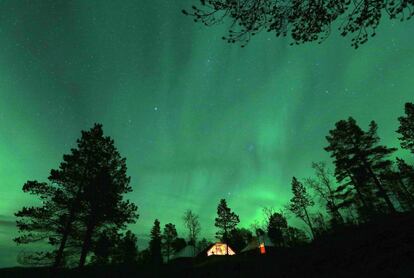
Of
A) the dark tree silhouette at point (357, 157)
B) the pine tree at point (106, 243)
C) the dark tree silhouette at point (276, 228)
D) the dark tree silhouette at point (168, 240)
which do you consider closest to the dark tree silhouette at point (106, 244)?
the pine tree at point (106, 243)

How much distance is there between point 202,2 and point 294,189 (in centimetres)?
5533

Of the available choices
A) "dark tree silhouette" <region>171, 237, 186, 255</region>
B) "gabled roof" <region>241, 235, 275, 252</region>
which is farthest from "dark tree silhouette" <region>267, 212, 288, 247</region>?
"dark tree silhouette" <region>171, 237, 186, 255</region>

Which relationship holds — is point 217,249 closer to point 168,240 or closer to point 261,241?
point 261,241

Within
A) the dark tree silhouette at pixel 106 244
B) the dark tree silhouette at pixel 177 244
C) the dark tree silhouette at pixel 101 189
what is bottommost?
the dark tree silhouette at pixel 106 244

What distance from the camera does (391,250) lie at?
27.5ft

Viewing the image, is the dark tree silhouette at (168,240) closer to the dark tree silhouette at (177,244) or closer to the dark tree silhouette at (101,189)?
the dark tree silhouette at (177,244)

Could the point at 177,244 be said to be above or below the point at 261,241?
above

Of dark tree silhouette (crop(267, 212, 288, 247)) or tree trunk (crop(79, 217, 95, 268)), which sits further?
dark tree silhouette (crop(267, 212, 288, 247))

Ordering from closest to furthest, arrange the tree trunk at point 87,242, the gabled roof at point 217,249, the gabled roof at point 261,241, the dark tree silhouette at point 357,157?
the tree trunk at point 87,242 → the dark tree silhouette at point 357,157 → the gabled roof at point 261,241 → the gabled roof at point 217,249

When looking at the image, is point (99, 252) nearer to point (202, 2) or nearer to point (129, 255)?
point (202, 2)

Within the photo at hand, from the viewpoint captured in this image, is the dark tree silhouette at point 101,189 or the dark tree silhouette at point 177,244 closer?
the dark tree silhouette at point 101,189

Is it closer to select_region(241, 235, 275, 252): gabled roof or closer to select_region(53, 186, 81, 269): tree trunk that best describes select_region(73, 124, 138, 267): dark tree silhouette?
select_region(53, 186, 81, 269): tree trunk

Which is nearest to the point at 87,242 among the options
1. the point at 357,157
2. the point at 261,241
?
the point at 357,157

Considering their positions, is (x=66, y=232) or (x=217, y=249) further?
(x=217, y=249)
